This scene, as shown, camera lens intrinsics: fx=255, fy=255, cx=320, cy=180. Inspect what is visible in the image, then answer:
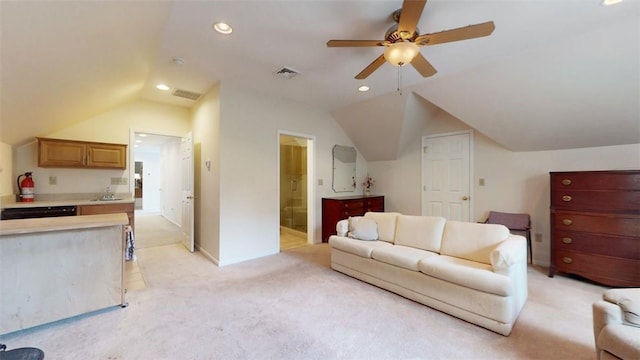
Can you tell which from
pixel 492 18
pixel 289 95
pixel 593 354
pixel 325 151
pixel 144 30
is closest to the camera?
pixel 593 354

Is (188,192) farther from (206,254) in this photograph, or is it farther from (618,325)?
(618,325)

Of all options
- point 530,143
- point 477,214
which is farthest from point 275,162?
point 530,143

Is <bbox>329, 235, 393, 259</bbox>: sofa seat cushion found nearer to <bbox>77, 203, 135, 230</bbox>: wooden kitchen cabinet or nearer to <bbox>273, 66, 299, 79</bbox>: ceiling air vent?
<bbox>273, 66, 299, 79</bbox>: ceiling air vent

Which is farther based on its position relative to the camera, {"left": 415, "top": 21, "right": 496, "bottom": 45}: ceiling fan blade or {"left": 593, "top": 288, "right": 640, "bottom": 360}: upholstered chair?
{"left": 415, "top": 21, "right": 496, "bottom": 45}: ceiling fan blade

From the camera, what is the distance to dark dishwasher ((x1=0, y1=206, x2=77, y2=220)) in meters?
3.05

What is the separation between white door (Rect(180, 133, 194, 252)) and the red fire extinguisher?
1.93m

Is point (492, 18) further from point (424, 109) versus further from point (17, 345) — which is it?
point (17, 345)

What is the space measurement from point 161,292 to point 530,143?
17.5ft

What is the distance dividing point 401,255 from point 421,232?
0.53 m

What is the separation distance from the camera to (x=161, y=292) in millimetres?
2832

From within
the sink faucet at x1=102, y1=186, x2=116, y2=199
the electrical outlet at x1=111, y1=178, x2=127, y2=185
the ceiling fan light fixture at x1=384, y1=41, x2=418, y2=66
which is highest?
the ceiling fan light fixture at x1=384, y1=41, x2=418, y2=66

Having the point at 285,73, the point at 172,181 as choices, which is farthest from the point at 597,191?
the point at 172,181

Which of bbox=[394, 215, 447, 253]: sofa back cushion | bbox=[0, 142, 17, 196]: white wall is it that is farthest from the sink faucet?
bbox=[394, 215, 447, 253]: sofa back cushion

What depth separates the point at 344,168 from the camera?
18.4 feet
